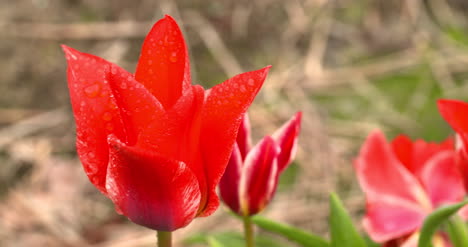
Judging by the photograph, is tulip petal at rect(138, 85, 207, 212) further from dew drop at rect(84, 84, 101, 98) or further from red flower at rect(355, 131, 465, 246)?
red flower at rect(355, 131, 465, 246)

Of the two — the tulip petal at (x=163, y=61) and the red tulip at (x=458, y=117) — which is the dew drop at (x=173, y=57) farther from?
the red tulip at (x=458, y=117)

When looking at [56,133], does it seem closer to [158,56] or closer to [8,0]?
[8,0]

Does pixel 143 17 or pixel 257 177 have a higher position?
pixel 257 177

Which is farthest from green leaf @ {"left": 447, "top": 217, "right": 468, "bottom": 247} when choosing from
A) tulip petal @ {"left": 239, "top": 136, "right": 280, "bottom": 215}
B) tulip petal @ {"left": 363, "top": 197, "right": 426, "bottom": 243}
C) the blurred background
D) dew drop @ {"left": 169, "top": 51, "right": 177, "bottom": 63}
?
the blurred background

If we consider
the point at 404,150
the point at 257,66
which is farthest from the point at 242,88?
the point at 257,66

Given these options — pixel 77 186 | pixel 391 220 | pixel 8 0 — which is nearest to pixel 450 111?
pixel 391 220

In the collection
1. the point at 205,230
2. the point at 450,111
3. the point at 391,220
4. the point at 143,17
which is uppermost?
the point at 450,111

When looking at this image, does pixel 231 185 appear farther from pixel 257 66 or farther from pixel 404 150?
pixel 257 66
